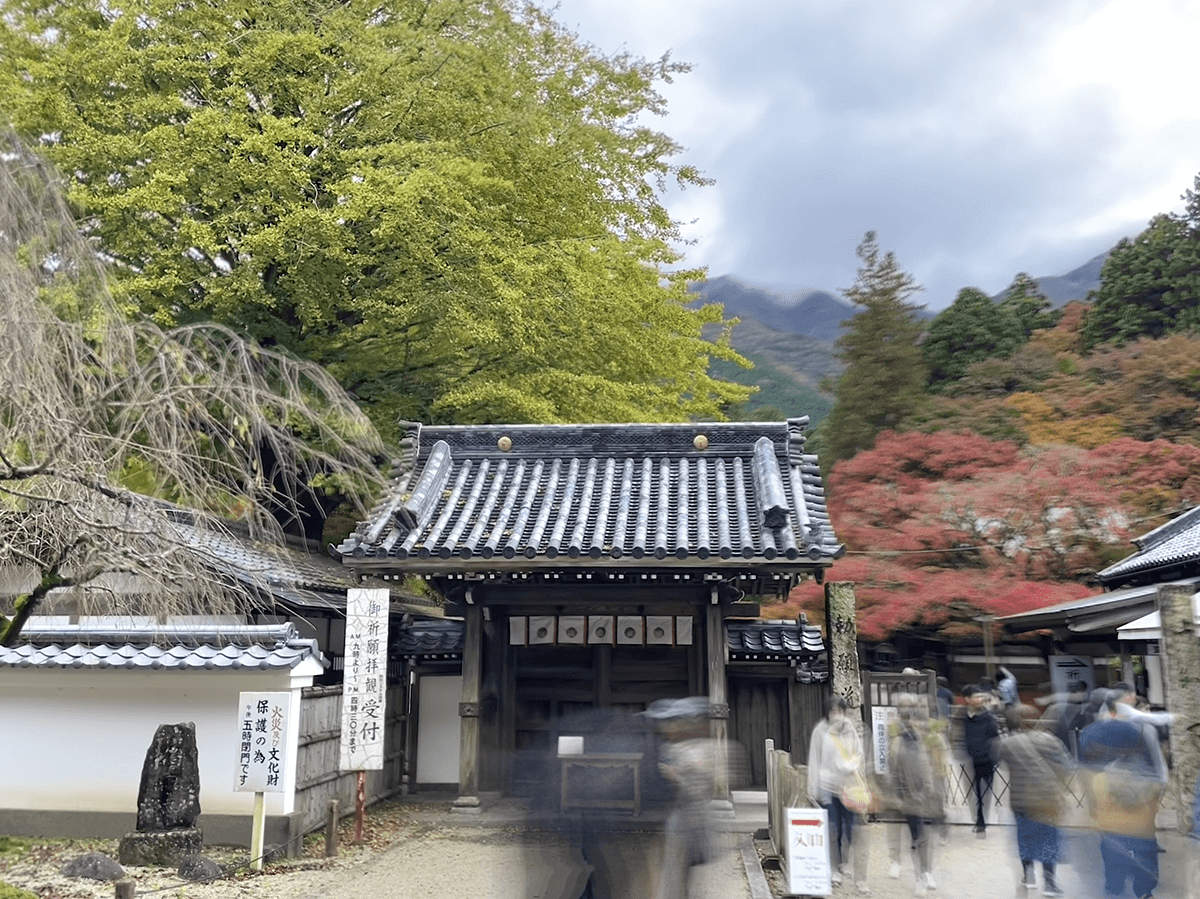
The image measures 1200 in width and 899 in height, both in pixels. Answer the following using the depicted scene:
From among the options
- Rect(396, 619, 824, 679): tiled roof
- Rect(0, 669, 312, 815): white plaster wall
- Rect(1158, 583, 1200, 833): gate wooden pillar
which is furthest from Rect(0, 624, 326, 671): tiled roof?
Rect(1158, 583, 1200, 833): gate wooden pillar

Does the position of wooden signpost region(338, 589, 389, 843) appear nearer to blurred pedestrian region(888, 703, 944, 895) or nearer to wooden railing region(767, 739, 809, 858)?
wooden railing region(767, 739, 809, 858)

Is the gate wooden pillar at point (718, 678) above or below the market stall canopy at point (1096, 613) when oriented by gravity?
below

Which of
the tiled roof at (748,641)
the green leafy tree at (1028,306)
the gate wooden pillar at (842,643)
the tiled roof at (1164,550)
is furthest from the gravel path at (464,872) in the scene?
the green leafy tree at (1028,306)

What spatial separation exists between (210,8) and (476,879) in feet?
49.1

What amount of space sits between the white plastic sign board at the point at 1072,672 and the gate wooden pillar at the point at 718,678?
1197cm

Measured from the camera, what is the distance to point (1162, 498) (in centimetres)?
2019

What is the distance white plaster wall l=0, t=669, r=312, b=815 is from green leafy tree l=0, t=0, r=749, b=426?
6.04 meters

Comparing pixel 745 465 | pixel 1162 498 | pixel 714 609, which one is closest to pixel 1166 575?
pixel 1162 498

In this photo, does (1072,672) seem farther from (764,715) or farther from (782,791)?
(782,791)

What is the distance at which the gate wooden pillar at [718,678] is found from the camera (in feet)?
36.2

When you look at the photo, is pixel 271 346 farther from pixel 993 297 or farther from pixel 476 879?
pixel 993 297

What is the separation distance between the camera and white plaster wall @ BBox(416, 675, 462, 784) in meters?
13.5

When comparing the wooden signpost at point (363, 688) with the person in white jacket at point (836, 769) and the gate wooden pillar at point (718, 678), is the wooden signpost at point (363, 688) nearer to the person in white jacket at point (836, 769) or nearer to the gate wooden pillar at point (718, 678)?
the gate wooden pillar at point (718, 678)

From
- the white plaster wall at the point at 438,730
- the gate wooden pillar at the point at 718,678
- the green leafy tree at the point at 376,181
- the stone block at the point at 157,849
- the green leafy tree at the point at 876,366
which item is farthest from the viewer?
the green leafy tree at the point at 876,366
